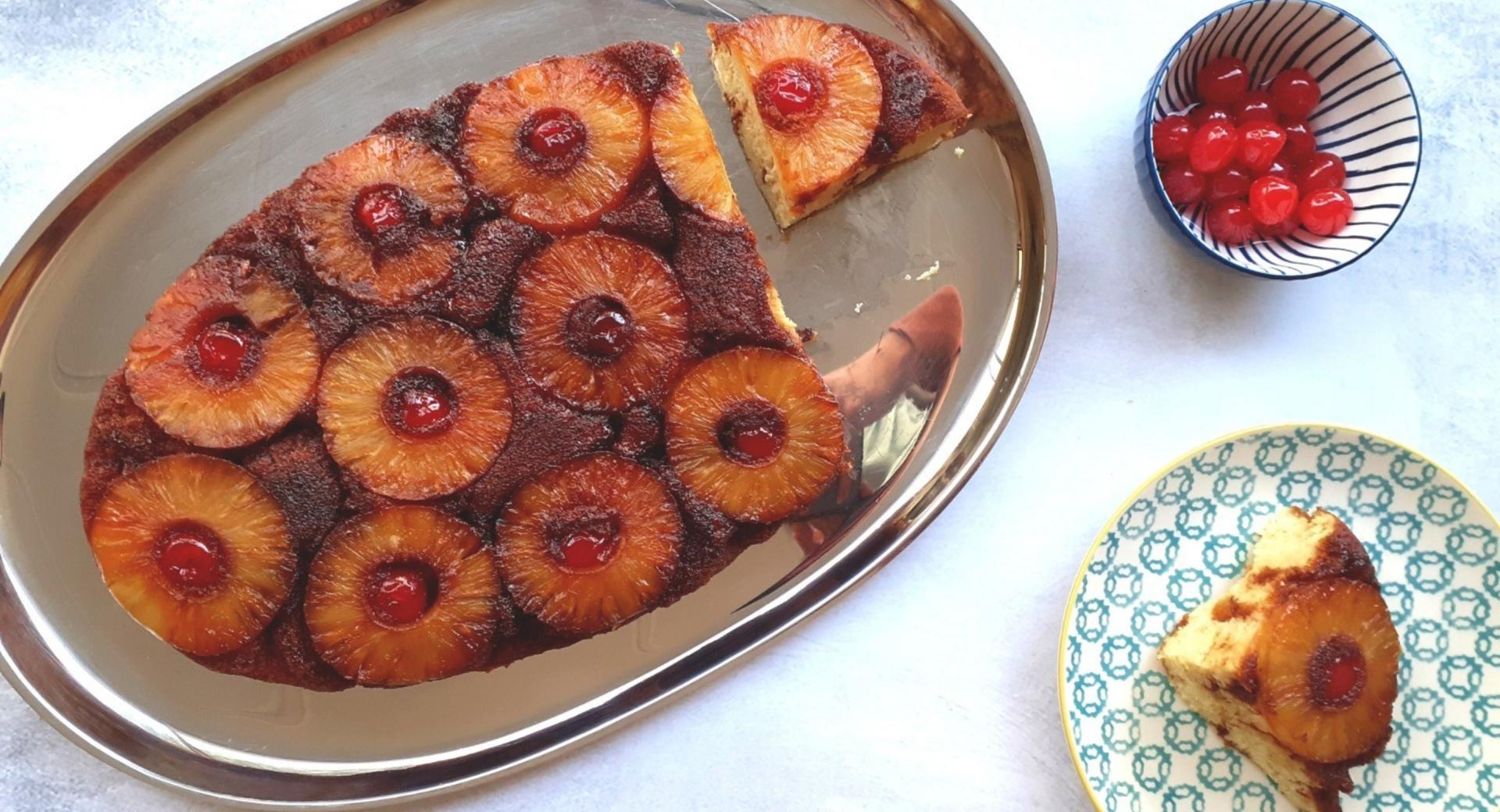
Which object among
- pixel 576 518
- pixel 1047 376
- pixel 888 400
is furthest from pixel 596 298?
pixel 1047 376

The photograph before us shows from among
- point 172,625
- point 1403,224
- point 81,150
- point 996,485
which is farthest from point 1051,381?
point 81,150

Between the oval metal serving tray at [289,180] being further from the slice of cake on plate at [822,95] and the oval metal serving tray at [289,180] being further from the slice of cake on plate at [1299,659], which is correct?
the slice of cake on plate at [1299,659]

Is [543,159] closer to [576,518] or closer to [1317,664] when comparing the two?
[576,518]

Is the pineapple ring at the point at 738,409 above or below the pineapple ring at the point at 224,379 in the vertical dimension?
below

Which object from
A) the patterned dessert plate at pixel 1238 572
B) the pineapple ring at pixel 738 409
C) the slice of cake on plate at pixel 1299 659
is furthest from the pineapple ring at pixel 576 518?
the slice of cake on plate at pixel 1299 659

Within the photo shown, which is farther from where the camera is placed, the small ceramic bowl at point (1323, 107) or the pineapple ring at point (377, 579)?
the small ceramic bowl at point (1323, 107)

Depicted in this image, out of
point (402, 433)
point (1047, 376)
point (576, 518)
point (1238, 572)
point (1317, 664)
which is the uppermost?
point (402, 433)

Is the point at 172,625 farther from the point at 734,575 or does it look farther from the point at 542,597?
the point at 734,575
